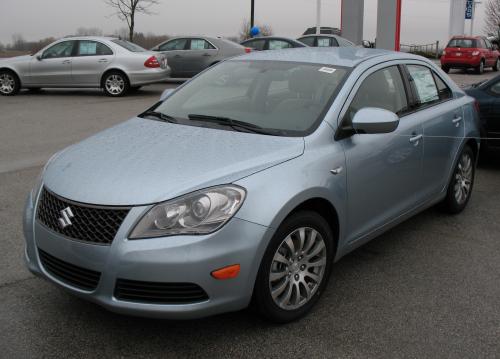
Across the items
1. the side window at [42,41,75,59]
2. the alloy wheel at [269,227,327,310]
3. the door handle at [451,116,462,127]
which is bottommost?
the alloy wheel at [269,227,327,310]

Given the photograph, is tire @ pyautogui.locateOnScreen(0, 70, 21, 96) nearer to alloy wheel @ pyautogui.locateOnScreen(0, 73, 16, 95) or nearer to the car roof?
alloy wheel @ pyautogui.locateOnScreen(0, 73, 16, 95)

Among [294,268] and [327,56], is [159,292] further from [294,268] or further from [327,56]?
[327,56]

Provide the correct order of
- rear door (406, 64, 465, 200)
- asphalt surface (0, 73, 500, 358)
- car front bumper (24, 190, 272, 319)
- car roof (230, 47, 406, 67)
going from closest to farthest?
car front bumper (24, 190, 272, 319)
asphalt surface (0, 73, 500, 358)
car roof (230, 47, 406, 67)
rear door (406, 64, 465, 200)

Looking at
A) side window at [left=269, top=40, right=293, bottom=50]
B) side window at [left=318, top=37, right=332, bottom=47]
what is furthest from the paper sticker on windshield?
side window at [left=318, top=37, right=332, bottom=47]

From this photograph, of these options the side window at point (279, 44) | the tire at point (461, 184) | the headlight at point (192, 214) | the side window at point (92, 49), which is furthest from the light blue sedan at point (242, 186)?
the side window at point (279, 44)

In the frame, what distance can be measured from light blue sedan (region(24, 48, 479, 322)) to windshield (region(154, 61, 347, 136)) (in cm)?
1

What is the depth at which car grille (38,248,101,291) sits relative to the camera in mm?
3137

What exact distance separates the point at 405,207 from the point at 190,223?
7.06ft

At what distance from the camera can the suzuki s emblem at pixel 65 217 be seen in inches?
125

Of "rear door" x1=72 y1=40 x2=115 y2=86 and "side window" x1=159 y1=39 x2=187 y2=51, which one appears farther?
"side window" x1=159 y1=39 x2=187 y2=51

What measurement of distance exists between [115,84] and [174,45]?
2990 millimetres

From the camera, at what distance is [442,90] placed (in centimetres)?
543

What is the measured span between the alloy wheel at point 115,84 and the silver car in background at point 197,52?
7.53 ft

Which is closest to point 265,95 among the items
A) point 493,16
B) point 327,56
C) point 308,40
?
point 327,56
